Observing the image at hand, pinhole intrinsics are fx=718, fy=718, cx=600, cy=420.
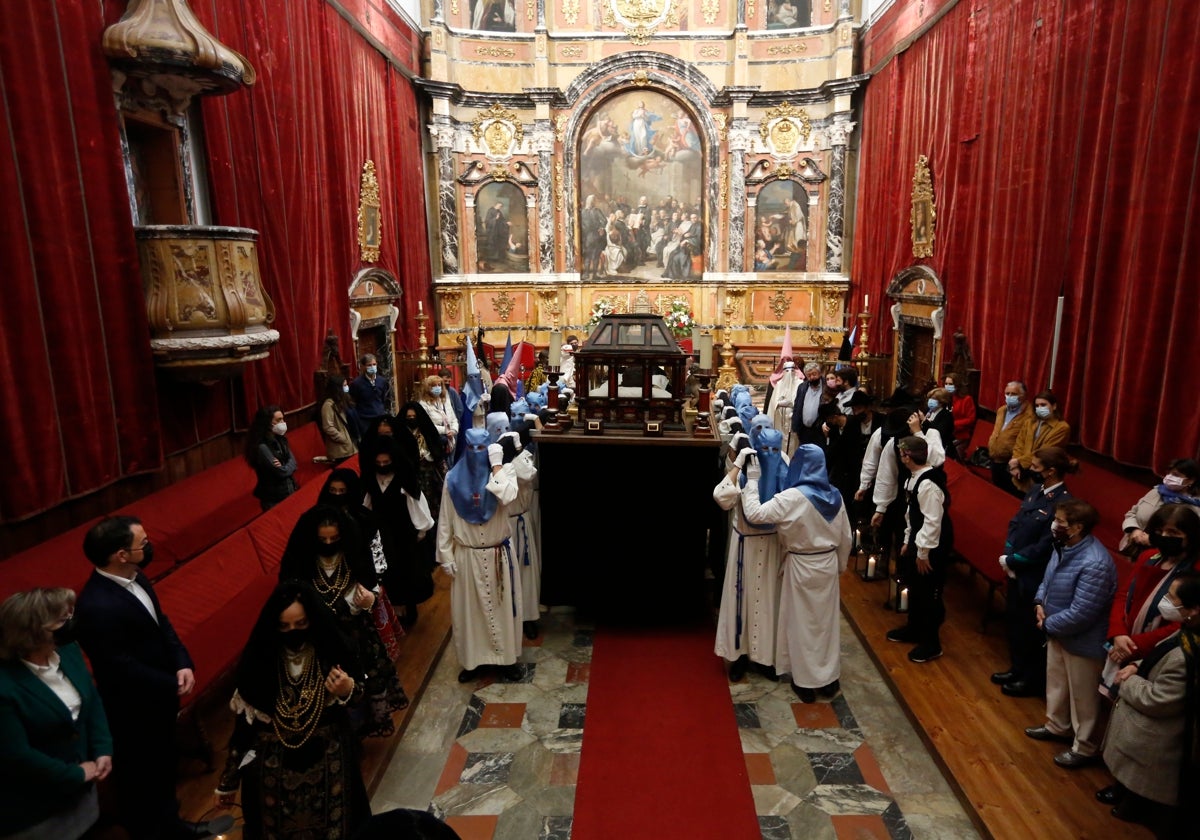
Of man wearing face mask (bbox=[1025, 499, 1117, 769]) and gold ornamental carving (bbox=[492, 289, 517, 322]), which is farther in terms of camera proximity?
gold ornamental carving (bbox=[492, 289, 517, 322])

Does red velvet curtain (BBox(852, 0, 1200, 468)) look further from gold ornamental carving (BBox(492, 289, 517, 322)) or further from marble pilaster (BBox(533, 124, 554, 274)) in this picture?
gold ornamental carving (BBox(492, 289, 517, 322))

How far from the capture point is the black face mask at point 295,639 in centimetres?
307

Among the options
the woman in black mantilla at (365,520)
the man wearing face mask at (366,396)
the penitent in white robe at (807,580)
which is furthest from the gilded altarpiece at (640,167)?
the woman in black mantilla at (365,520)

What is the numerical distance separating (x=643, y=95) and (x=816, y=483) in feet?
42.3

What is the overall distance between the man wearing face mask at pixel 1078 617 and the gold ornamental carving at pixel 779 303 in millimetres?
11767

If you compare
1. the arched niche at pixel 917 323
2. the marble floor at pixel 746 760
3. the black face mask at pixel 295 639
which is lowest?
the marble floor at pixel 746 760

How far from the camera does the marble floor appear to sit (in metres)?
4.14

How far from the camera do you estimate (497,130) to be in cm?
1565

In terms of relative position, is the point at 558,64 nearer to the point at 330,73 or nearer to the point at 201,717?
the point at 330,73

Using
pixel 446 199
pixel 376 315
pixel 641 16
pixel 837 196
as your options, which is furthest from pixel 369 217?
pixel 837 196

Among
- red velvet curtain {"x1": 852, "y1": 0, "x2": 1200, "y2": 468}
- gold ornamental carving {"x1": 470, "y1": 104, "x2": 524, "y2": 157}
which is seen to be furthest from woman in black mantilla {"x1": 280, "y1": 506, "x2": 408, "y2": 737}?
gold ornamental carving {"x1": 470, "y1": 104, "x2": 524, "y2": 157}

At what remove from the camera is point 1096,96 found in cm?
690

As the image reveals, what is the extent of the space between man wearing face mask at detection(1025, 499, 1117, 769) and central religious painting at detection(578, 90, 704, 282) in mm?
12332

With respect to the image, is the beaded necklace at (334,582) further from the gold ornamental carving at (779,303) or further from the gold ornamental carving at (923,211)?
the gold ornamental carving at (779,303)
